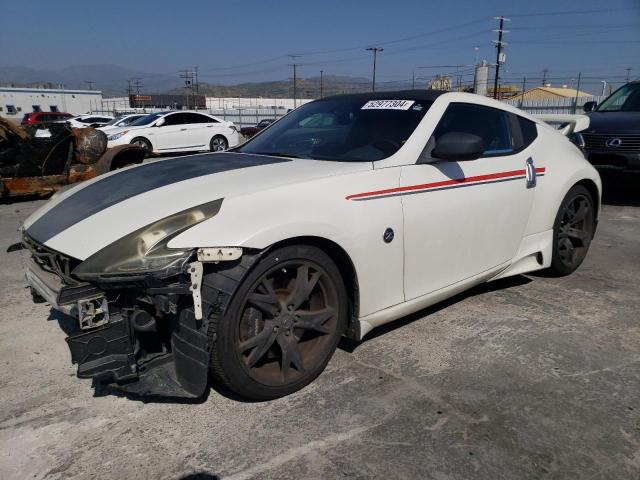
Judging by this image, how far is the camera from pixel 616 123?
7.17 metres

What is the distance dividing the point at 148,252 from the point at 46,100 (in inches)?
3107

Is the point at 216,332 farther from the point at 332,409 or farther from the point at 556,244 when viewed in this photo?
the point at 556,244

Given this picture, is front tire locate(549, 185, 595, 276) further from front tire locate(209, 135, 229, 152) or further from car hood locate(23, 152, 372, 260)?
front tire locate(209, 135, 229, 152)

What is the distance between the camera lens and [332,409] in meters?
2.43

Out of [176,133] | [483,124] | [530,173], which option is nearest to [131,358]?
[483,124]

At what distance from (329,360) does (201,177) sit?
4.05ft

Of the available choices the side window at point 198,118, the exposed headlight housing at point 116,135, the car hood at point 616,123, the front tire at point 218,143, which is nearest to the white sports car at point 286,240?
the car hood at point 616,123

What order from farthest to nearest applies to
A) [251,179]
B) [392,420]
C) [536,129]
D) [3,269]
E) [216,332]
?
[3,269] → [536,129] → [251,179] → [392,420] → [216,332]

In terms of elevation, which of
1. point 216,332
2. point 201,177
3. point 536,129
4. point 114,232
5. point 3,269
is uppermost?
point 536,129

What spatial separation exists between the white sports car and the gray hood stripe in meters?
0.02

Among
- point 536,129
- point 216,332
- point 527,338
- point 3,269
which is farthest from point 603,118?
point 3,269

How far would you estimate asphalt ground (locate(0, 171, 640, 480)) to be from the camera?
2045mm

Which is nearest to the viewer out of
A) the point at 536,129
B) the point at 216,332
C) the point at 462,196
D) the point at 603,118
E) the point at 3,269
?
the point at 216,332

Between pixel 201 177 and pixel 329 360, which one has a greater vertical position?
pixel 201 177
